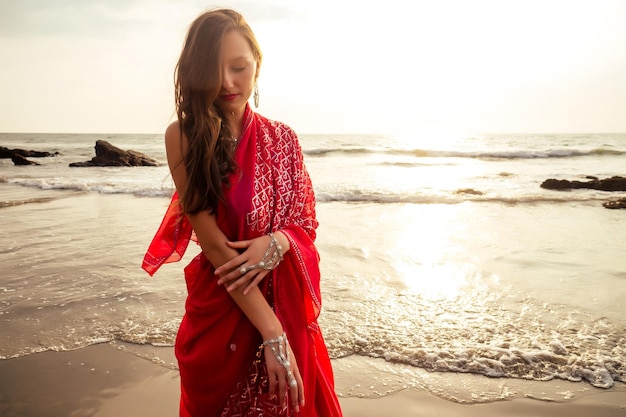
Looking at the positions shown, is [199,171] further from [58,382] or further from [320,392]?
[58,382]

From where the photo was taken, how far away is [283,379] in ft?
4.73

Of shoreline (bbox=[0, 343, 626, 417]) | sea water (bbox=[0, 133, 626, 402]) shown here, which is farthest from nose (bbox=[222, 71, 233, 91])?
sea water (bbox=[0, 133, 626, 402])

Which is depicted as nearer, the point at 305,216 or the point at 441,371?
the point at 305,216

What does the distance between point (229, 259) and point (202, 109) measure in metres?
0.46

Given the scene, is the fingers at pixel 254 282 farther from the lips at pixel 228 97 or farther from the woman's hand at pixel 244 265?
the lips at pixel 228 97

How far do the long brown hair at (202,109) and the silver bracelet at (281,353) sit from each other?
0.44m

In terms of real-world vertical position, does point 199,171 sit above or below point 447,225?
above

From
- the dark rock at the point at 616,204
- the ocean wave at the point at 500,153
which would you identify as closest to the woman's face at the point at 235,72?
the dark rock at the point at 616,204

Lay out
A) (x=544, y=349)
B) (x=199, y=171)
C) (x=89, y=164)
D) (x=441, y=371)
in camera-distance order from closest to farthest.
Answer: (x=199, y=171)
(x=441, y=371)
(x=544, y=349)
(x=89, y=164)

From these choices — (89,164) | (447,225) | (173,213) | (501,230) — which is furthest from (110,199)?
(89,164)

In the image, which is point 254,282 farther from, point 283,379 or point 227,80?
point 227,80

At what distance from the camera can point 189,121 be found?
4.60 feet

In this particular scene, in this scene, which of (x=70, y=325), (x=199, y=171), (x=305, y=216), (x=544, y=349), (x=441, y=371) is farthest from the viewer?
(x=70, y=325)

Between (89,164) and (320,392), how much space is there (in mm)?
20670
